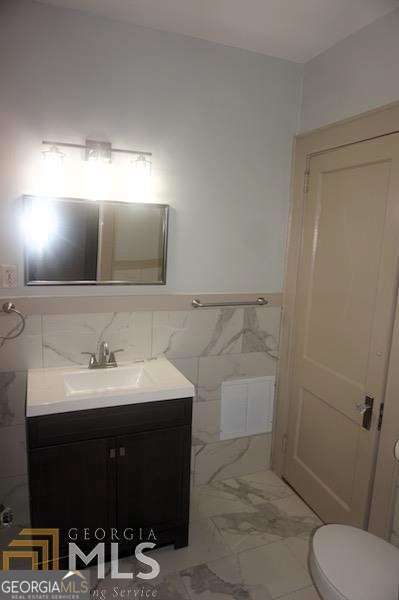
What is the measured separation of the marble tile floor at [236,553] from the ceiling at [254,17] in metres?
2.64

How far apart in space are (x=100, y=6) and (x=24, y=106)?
0.59m

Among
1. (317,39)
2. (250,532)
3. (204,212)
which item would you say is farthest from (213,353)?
(317,39)

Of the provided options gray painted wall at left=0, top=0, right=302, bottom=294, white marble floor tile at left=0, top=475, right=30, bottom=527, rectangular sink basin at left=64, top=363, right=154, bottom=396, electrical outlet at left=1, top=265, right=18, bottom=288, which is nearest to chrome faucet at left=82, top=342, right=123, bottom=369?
rectangular sink basin at left=64, top=363, right=154, bottom=396

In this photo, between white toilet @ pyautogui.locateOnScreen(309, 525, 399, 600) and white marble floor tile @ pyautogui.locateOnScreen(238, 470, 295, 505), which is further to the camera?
white marble floor tile @ pyautogui.locateOnScreen(238, 470, 295, 505)

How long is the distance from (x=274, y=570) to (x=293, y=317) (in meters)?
1.36

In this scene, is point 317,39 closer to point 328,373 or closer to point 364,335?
point 364,335

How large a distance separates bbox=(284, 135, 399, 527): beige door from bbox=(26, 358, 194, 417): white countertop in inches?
33.1

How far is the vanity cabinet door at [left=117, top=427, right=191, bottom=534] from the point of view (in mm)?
1831

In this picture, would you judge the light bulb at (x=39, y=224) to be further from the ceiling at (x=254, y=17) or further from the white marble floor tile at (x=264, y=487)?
the white marble floor tile at (x=264, y=487)

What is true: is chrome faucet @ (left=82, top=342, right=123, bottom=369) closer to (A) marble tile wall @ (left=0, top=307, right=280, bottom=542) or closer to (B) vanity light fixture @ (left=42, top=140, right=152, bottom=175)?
(A) marble tile wall @ (left=0, top=307, right=280, bottom=542)

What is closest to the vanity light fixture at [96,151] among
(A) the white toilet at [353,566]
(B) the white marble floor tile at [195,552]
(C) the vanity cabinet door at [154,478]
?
(C) the vanity cabinet door at [154,478]

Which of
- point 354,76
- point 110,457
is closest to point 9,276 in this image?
point 110,457

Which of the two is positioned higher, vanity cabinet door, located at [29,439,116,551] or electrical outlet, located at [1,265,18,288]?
electrical outlet, located at [1,265,18,288]

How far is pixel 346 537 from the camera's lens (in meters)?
1.51
